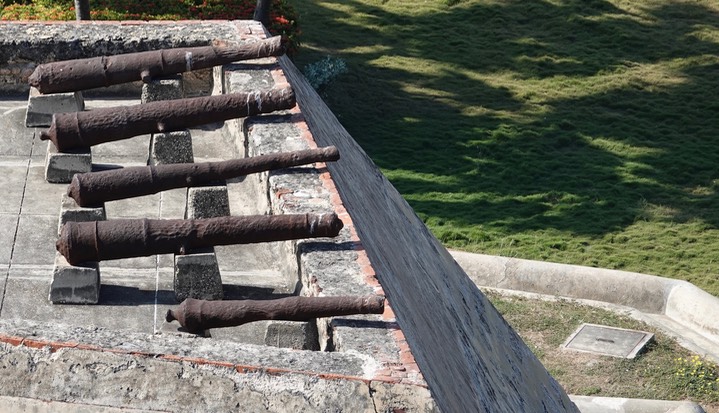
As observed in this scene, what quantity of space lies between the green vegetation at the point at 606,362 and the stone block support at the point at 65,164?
7453 millimetres

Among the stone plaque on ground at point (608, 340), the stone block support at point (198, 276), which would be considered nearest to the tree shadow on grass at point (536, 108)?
the stone plaque on ground at point (608, 340)

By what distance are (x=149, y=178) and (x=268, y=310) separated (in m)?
1.34

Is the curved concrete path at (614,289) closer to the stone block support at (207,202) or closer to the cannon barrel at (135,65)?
the cannon barrel at (135,65)

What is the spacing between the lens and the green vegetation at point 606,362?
13214 mm

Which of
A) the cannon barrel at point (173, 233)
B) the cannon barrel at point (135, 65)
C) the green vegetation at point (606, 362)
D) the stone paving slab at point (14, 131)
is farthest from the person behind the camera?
the green vegetation at point (606, 362)

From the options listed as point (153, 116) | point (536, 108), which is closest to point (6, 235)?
point (153, 116)

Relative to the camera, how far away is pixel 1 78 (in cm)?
905

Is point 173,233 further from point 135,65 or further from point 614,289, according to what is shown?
point 614,289

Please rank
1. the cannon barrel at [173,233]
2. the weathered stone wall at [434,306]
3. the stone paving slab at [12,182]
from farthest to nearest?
the stone paving slab at [12,182], the weathered stone wall at [434,306], the cannon barrel at [173,233]

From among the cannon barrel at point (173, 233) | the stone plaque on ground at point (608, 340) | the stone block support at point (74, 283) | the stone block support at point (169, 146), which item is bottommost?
the stone plaque on ground at point (608, 340)

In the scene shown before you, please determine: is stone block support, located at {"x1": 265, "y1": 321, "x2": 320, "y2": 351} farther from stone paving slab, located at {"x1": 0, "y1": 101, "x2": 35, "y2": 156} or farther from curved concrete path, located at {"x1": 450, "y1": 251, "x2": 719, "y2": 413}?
curved concrete path, located at {"x1": 450, "y1": 251, "x2": 719, "y2": 413}

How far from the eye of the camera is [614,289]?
15391 millimetres

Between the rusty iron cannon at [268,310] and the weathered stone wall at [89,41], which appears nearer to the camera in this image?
the rusty iron cannon at [268,310]

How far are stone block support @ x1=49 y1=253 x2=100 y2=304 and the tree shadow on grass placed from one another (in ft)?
38.4
